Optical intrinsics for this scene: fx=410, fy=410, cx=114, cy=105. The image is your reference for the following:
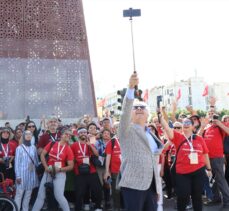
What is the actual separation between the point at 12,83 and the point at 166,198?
10.8 metres

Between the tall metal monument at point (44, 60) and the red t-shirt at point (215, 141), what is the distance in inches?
419

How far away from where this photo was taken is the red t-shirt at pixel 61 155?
304 inches

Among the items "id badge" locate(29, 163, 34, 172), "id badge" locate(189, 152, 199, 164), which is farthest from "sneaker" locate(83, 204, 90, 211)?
"id badge" locate(189, 152, 199, 164)

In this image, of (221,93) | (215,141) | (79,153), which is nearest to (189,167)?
(215,141)

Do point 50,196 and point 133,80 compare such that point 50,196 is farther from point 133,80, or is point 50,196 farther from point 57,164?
point 133,80

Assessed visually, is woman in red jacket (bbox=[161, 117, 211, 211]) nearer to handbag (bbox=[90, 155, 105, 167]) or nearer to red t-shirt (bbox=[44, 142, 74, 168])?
handbag (bbox=[90, 155, 105, 167])

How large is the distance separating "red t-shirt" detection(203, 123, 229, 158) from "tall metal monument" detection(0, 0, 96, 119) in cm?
1065

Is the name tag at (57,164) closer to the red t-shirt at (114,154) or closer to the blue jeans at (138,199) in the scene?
the red t-shirt at (114,154)

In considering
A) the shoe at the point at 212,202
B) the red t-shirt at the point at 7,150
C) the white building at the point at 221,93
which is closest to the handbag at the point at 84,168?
the red t-shirt at the point at 7,150

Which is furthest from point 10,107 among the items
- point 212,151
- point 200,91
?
point 200,91

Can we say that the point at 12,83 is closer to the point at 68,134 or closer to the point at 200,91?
the point at 68,134

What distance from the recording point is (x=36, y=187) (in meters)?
8.15

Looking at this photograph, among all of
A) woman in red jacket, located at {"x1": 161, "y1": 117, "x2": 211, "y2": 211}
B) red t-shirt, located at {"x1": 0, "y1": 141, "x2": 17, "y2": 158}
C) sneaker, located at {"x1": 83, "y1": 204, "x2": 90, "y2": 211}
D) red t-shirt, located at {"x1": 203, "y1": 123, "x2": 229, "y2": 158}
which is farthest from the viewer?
red t-shirt, located at {"x1": 0, "y1": 141, "x2": 17, "y2": 158}

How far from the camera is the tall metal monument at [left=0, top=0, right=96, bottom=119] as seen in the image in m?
18.0
